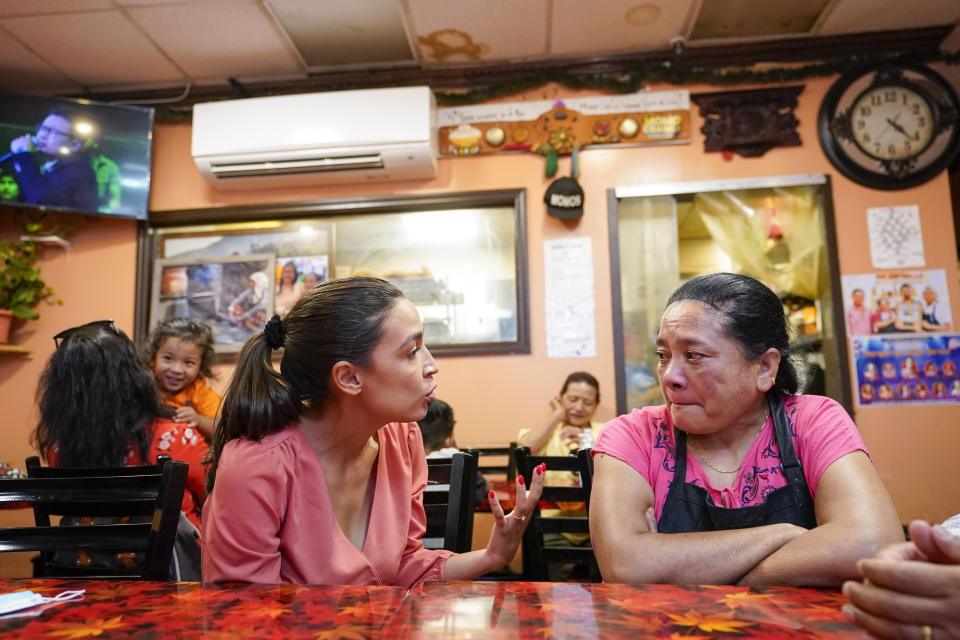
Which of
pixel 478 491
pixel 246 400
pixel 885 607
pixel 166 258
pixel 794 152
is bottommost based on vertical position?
pixel 478 491

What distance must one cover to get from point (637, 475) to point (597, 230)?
2851mm

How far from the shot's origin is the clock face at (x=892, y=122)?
3.90 m

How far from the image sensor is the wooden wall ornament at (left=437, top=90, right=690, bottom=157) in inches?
161

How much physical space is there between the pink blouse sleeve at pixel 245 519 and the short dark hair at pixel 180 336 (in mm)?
2180

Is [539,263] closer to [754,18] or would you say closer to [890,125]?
[754,18]

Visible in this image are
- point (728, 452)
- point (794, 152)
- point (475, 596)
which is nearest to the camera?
point (475, 596)

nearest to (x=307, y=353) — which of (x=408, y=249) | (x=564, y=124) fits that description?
(x=408, y=249)

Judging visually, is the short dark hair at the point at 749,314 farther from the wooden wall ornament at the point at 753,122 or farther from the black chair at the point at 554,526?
the wooden wall ornament at the point at 753,122

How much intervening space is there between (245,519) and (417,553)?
445 millimetres

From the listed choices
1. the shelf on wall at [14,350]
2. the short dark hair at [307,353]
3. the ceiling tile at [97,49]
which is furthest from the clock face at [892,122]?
the shelf on wall at [14,350]

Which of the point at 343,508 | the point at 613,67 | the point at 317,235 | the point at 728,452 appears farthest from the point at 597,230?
the point at 343,508

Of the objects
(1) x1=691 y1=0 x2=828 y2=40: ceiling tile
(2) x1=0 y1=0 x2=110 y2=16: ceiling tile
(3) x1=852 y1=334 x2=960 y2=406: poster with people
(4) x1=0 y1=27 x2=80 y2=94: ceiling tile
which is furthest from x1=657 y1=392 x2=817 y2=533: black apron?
(4) x1=0 y1=27 x2=80 y2=94: ceiling tile

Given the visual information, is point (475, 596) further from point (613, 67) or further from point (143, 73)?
point (143, 73)

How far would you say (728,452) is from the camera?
1516mm
